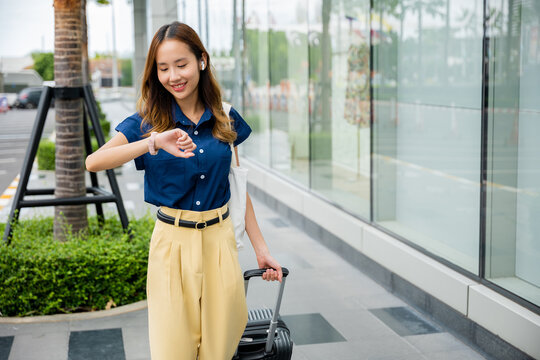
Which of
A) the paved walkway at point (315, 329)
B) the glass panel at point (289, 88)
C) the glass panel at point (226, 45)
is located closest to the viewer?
the paved walkway at point (315, 329)

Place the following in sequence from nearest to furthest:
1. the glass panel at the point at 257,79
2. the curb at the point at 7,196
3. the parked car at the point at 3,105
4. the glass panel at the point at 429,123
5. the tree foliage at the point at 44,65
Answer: the glass panel at the point at 429,123, the glass panel at the point at 257,79, the curb at the point at 7,196, the parked car at the point at 3,105, the tree foliage at the point at 44,65

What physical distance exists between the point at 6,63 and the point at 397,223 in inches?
3728

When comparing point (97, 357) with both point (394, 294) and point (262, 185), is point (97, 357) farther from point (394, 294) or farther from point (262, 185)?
point (262, 185)

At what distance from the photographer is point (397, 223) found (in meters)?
5.85

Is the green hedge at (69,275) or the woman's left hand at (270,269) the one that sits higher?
the woman's left hand at (270,269)

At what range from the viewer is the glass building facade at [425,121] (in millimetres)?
4070

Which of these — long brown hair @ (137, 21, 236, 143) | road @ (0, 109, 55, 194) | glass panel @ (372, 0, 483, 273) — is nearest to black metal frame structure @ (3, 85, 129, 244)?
glass panel @ (372, 0, 483, 273)

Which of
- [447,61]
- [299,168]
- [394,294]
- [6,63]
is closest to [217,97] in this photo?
[447,61]

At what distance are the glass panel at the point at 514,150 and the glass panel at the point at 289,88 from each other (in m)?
3.99

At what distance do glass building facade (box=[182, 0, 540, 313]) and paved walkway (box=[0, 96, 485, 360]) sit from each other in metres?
0.48

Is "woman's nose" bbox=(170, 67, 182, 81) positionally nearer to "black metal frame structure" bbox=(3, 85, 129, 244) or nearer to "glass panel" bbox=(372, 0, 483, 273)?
"glass panel" bbox=(372, 0, 483, 273)

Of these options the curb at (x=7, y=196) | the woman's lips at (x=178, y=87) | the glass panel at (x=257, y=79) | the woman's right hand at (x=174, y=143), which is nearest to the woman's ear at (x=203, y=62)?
the woman's lips at (x=178, y=87)

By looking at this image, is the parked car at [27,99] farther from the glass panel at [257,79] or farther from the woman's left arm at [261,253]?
the woman's left arm at [261,253]

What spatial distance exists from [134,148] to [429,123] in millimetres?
3407
